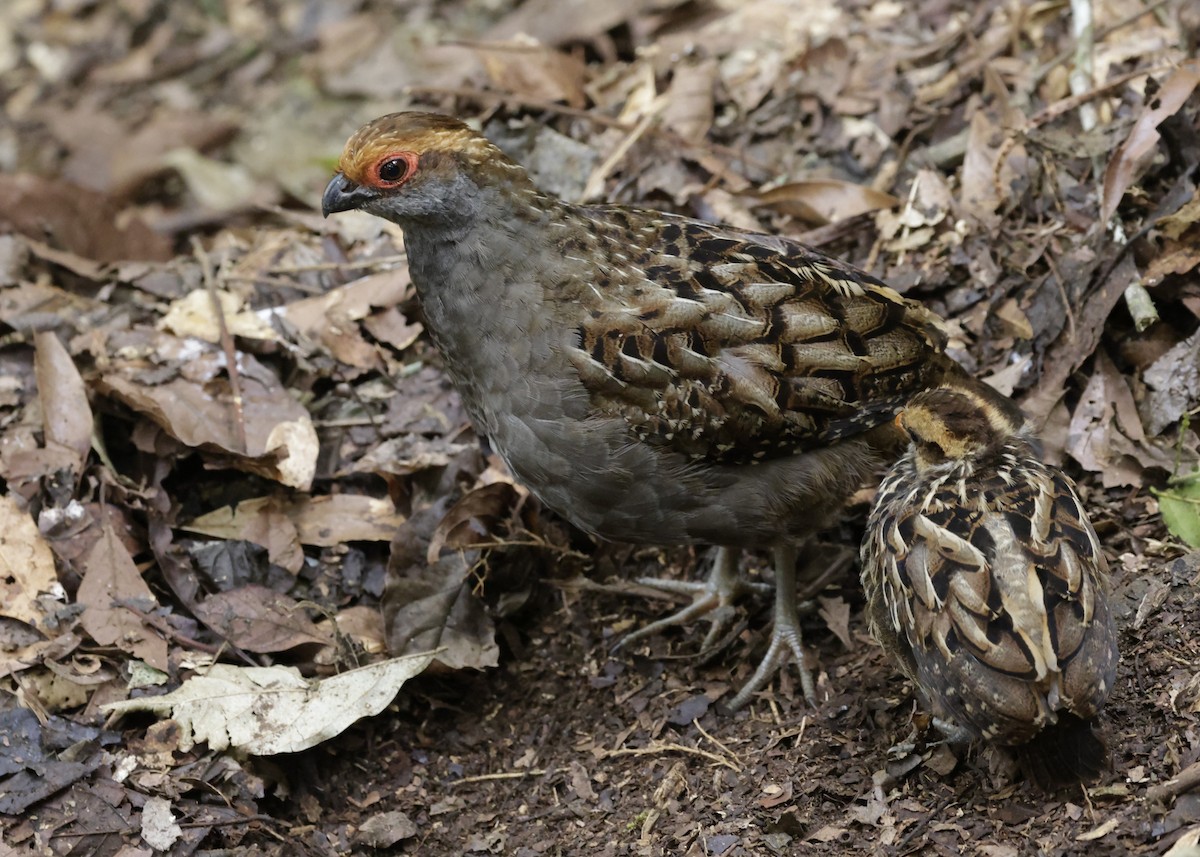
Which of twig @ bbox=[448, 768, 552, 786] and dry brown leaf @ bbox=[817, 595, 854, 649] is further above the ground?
dry brown leaf @ bbox=[817, 595, 854, 649]

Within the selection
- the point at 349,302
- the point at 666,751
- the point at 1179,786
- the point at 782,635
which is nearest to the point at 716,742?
the point at 666,751

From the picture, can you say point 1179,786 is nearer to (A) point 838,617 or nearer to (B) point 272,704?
(A) point 838,617

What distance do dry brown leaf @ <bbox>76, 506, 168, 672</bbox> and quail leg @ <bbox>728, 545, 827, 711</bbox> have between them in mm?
2447

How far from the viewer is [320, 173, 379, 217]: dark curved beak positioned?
479 cm

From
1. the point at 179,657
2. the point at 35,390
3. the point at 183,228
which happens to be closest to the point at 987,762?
the point at 179,657

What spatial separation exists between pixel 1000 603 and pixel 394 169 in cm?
274

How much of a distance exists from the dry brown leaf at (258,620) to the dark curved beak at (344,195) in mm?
1735

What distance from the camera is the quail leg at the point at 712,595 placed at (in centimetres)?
543

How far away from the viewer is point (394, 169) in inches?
186

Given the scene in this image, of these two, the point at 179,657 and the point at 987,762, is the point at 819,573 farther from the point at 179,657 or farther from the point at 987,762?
the point at 179,657

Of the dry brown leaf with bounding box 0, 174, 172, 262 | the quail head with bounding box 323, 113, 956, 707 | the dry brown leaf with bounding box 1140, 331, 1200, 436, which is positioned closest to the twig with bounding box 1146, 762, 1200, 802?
the quail head with bounding box 323, 113, 956, 707

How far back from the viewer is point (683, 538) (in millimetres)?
4871

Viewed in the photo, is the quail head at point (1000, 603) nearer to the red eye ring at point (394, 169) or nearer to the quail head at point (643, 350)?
the quail head at point (643, 350)

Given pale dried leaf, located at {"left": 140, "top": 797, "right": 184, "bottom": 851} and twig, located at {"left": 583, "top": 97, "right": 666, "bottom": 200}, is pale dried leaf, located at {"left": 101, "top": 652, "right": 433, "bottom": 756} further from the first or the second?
twig, located at {"left": 583, "top": 97, "right": 666, "bottom": 200}
